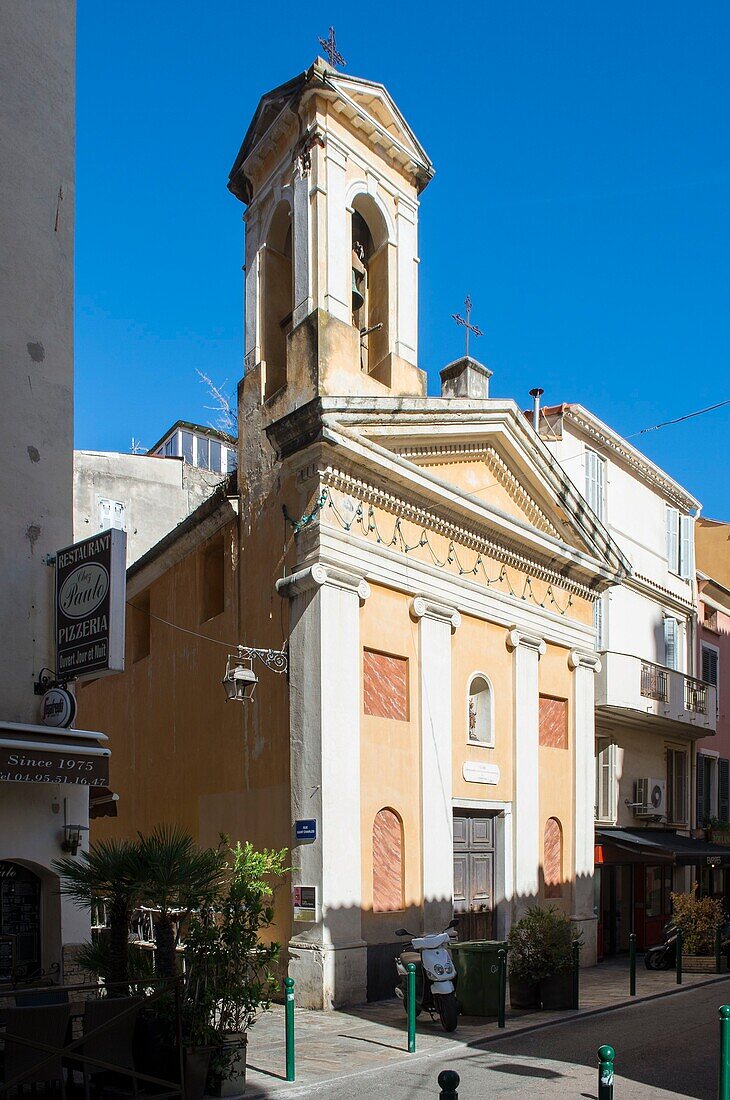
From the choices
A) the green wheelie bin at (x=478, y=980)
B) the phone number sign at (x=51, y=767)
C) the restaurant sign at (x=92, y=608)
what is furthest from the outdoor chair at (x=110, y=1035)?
the green wheelie bin at (x=478, y=980)

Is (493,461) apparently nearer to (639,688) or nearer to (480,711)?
(480,711)

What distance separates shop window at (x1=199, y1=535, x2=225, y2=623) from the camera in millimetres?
19656

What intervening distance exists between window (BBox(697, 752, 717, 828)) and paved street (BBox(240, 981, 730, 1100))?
48.1 ft

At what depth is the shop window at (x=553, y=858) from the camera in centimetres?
2012

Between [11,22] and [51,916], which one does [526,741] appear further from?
[11,22]

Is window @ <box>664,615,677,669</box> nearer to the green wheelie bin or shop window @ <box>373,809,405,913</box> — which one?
shop window @ <box>373,809,405,913</box>

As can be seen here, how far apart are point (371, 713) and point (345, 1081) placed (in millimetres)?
6398

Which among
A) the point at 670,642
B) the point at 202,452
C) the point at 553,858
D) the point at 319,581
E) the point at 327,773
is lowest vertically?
the point at 553,858

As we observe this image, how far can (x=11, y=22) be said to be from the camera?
482 inches

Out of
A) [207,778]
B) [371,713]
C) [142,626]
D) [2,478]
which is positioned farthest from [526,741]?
[2,478]

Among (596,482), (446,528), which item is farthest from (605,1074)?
(596,482)

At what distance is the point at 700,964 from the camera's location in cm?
1995

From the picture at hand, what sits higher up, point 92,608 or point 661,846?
point 92,608

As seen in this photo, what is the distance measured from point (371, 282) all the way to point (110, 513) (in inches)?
422
